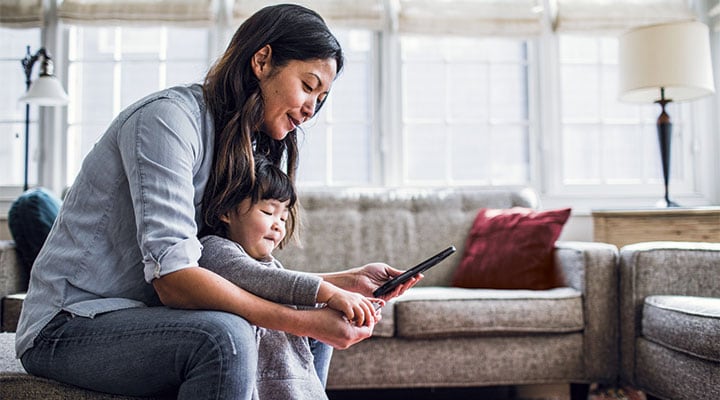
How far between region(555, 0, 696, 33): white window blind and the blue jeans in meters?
2.98

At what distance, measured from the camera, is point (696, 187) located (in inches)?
141

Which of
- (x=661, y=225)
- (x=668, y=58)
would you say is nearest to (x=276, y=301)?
(x=661, y=225)

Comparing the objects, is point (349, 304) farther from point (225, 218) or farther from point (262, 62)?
point (262, 62)

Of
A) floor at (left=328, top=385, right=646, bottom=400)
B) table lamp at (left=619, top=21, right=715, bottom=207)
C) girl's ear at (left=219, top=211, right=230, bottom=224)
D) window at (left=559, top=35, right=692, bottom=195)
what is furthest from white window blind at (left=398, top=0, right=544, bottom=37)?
girl's ear at (left=219, top=211, right=230, bottom=224)

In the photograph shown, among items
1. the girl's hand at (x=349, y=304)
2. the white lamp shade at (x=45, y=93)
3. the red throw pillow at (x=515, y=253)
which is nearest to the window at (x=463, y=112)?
the red throw pillow at (x=515, y=253)

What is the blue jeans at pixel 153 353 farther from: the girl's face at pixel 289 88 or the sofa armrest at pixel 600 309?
Answer: the sofa armrest at pixel 600 309

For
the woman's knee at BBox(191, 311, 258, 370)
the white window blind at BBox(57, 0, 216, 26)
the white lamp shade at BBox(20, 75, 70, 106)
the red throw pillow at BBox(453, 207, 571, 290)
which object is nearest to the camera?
the woman's knee at BBox(191, 311, 258, 370)

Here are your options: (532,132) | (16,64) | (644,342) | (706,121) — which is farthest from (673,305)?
(16,64)

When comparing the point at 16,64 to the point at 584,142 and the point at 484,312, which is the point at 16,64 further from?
the point at 584,142

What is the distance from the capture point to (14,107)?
3.60 meters

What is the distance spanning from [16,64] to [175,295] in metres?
3.17

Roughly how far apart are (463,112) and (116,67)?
76.4 inches

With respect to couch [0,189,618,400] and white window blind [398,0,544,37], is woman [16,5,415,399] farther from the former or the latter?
white window blind [398,0,544,37]

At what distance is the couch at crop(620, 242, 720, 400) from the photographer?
1785mm
